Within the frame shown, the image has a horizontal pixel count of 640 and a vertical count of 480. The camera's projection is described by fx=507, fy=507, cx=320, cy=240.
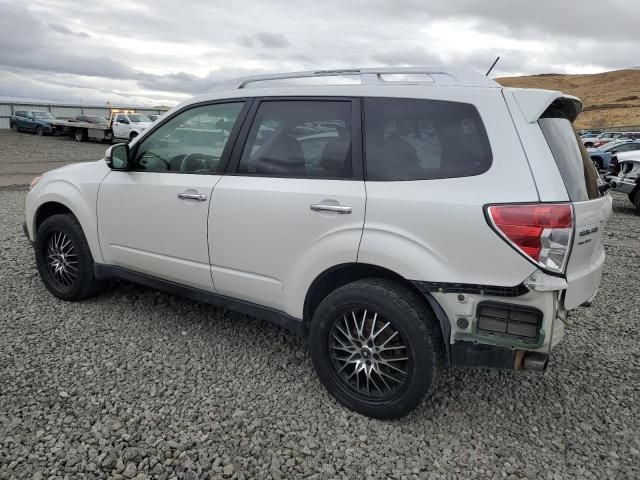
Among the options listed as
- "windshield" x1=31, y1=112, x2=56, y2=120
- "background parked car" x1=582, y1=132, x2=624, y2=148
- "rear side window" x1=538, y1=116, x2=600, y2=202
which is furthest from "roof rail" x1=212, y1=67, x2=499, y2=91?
"windshield" x1=31, y1=112, x2=56, y2=120

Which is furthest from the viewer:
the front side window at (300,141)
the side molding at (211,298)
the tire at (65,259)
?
the tire at (65,259)

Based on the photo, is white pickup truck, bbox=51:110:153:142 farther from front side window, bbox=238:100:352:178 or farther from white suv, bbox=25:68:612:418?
front side window, bbox=238:100:352:178

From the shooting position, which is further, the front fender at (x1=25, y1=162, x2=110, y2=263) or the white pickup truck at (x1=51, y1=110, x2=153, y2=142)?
the white pickup truck at (x1=51, y1=110, x2=153, y2=142)

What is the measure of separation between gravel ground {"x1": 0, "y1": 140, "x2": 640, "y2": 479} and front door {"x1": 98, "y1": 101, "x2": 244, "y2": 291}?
57 centimetres

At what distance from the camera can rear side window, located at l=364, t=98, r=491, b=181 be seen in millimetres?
2547

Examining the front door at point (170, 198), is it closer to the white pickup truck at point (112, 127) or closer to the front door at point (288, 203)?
the front door at point (288, 203)

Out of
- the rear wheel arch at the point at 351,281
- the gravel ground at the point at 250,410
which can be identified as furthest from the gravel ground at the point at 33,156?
the rear wheel arch at the point at 351,281

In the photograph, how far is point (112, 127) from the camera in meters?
26.2

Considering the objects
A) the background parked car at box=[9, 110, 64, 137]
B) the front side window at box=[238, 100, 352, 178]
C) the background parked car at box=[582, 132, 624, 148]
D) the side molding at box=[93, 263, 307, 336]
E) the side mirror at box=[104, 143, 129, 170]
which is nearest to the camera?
the front side window at box=[238, 100, 352, 178]

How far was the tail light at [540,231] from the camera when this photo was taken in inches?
91.0

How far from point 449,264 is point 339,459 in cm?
112

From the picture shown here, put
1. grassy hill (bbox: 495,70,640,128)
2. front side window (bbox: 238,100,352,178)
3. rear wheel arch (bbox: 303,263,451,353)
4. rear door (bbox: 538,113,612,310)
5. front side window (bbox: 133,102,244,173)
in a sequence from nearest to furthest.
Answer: rear door (bbox: 538,113,612,310)
rear wheel arch (bbox: 303,263,451,353)
front side window (bbox: 238,100,352,178)
front side window (bbox: 133,102,244,173)
grassy hill (bbox: 495,70,640,128)

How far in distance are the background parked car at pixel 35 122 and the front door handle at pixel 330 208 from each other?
31.9 metres

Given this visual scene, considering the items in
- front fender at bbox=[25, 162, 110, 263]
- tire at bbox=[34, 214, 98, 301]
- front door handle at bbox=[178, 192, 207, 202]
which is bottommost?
tire at bbox=[34, 214, 98, 301]
